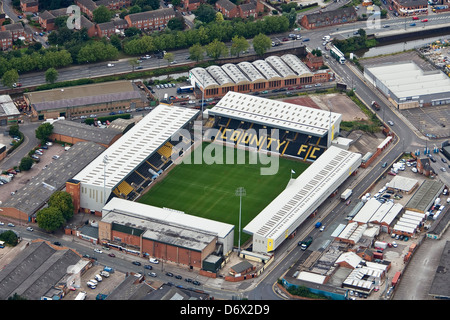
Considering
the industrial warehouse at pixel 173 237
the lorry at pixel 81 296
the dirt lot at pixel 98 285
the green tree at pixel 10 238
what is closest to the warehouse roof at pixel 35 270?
the green tree at pixel 10 238

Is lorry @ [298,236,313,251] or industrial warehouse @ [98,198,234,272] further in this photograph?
lorry @ [298,236,313,251]

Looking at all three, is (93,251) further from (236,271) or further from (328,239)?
(328,239)

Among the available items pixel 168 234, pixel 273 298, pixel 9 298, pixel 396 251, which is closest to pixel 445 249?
pixel 396 251

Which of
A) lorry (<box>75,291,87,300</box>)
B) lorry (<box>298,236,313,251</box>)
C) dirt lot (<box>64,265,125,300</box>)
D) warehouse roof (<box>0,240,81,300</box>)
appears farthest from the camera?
lorry (<box>298,236,313,251</box>)

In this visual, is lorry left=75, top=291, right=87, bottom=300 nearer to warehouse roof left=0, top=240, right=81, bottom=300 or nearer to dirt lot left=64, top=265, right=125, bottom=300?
dirt lot left=64, top=265, right=125, bottom=300

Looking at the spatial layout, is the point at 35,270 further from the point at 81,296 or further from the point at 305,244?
the point at 305,244

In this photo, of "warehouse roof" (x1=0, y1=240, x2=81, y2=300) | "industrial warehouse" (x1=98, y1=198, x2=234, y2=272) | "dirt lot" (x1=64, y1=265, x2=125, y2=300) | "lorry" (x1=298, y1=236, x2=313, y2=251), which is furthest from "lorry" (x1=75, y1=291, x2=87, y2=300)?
"lorry" (x1=298, y1=236, x2=313, y2=251)

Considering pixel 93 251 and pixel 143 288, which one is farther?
pixel 93 251

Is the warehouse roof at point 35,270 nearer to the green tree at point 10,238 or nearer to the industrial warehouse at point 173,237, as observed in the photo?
the green tree at point 10,238

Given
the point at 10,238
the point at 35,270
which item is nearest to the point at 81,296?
the point at 35,270
